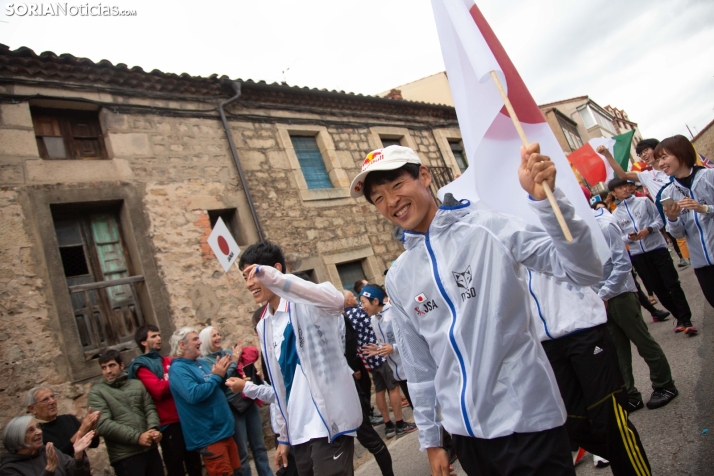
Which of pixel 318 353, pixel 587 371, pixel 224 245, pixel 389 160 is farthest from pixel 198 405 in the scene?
pixel 389 160

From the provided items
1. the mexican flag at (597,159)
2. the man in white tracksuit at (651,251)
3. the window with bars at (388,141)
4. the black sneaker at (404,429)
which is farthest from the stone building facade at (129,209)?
the man in white tracksuit at (651,251)

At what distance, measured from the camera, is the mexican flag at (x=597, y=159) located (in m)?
7.12

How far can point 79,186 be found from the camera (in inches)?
288

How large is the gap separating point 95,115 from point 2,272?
3254 mm

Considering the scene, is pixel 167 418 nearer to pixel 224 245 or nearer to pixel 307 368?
pixel 224 245

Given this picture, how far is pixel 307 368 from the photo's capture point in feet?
9.90

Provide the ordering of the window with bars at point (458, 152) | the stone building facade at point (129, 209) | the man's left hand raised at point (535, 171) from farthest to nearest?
the window with bars at point (458, 152)
the stone building facade at point (129, 209)
the man's left hand raised at point (535, 171)

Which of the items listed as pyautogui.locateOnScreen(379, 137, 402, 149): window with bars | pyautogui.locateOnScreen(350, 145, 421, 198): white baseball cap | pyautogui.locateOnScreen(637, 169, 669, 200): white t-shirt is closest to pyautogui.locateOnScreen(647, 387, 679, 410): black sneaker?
pyautogui.locateOnScreen(637, 169, 669, 200): white t-shirt

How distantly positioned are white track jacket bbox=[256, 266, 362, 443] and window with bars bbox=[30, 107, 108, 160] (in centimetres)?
639

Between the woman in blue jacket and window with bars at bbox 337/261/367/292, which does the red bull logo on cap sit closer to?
the woman in blue jacket

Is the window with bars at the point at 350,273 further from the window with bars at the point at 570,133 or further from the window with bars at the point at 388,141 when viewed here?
the window with bars at the point at 570,133

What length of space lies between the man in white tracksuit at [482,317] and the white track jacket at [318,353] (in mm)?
1038

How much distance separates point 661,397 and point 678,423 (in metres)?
0.52

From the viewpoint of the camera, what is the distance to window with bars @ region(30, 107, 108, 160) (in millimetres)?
7512
